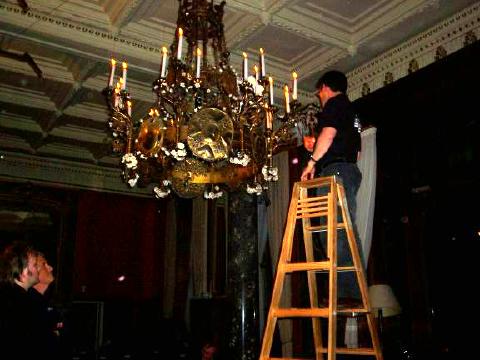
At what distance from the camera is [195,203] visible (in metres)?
10.3

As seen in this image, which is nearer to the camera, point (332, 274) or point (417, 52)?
point (332, 274)

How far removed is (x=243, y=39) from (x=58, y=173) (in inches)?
254

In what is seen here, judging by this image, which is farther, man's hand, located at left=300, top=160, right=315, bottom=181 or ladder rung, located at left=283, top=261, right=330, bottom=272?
man's hand, located at left=300, top=160, right=315, bottom=181

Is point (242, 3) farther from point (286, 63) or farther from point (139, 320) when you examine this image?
point (139, 320)

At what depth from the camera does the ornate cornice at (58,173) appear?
31.8 feet

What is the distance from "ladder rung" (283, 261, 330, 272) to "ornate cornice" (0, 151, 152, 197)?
851 cm

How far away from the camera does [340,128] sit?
130 inches

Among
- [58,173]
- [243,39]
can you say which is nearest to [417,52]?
[243,39]

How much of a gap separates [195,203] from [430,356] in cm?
626

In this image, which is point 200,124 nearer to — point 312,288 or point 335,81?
point 335,81

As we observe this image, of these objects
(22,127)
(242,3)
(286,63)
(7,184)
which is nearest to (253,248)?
(286,63)

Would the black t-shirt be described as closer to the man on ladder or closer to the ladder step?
the man on ladder

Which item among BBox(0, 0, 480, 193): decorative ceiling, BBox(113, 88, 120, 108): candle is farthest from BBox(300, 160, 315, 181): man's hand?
BBox(0, 0, 480, 193): decorative ceiling

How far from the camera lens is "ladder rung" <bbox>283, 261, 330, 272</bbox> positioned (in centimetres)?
262
